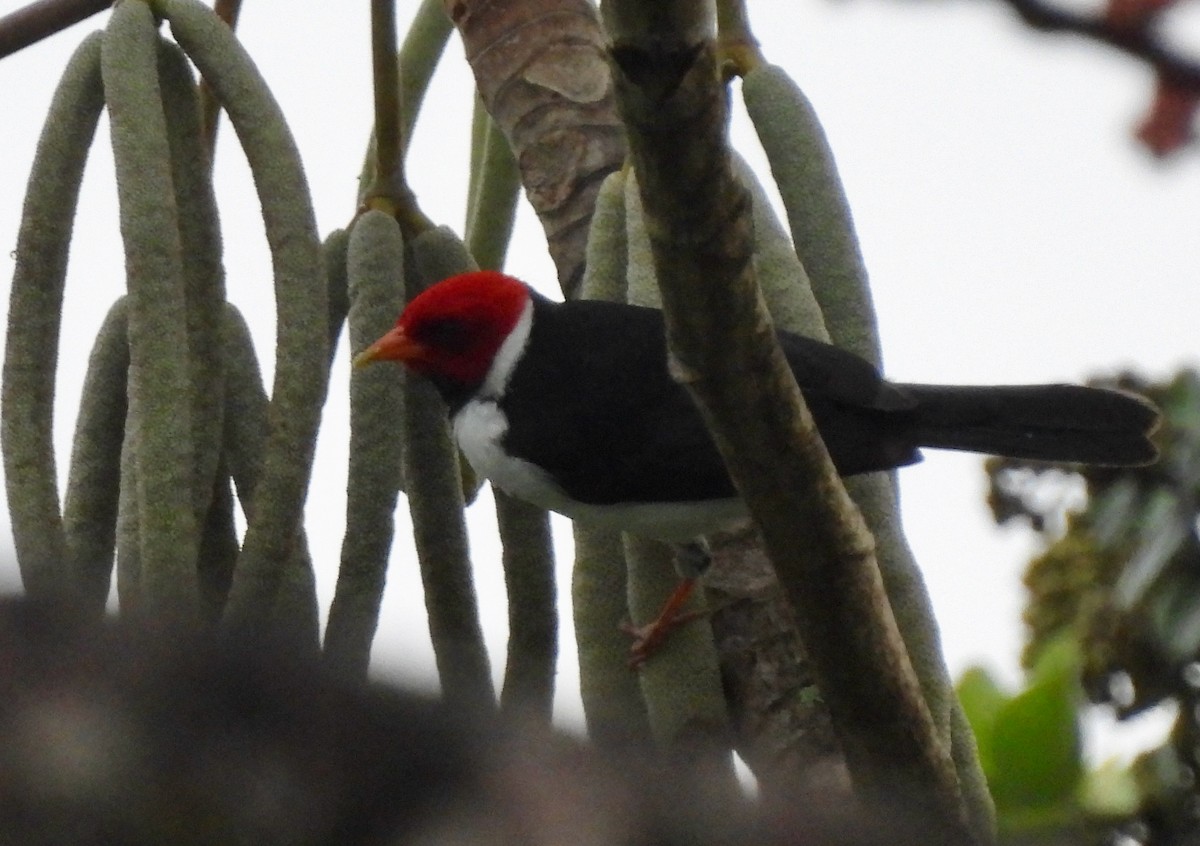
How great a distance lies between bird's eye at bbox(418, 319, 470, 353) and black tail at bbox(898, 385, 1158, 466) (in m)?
0.73

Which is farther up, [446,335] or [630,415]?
[446,335]

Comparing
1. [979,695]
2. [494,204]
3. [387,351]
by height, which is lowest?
[979,695]

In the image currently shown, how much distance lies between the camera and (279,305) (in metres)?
2.16

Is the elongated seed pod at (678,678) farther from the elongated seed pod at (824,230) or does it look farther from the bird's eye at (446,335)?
the bird's eye at (446,335)

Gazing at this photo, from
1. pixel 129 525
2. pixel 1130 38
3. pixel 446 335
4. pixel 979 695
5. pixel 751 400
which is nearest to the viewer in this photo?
pixel 1130 38

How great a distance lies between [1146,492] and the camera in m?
3.59

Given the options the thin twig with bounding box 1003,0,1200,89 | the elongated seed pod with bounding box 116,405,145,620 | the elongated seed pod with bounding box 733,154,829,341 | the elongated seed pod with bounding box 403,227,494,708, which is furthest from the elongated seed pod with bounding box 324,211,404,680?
the thin twig with bounding box 1003,0,1200,89

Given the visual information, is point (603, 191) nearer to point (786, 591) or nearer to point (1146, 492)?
point (786, 591)

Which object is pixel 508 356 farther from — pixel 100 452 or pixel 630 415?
pixel 100 452

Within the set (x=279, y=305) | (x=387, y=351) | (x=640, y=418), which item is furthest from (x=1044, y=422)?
(x=279, y=305)

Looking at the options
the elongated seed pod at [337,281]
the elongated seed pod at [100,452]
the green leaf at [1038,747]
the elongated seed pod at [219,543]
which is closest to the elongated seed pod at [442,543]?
the elongated seed pod at [337,281]

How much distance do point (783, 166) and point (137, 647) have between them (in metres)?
1.55

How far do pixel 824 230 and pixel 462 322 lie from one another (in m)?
0.90

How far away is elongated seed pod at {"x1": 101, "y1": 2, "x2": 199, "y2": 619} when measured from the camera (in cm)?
192
